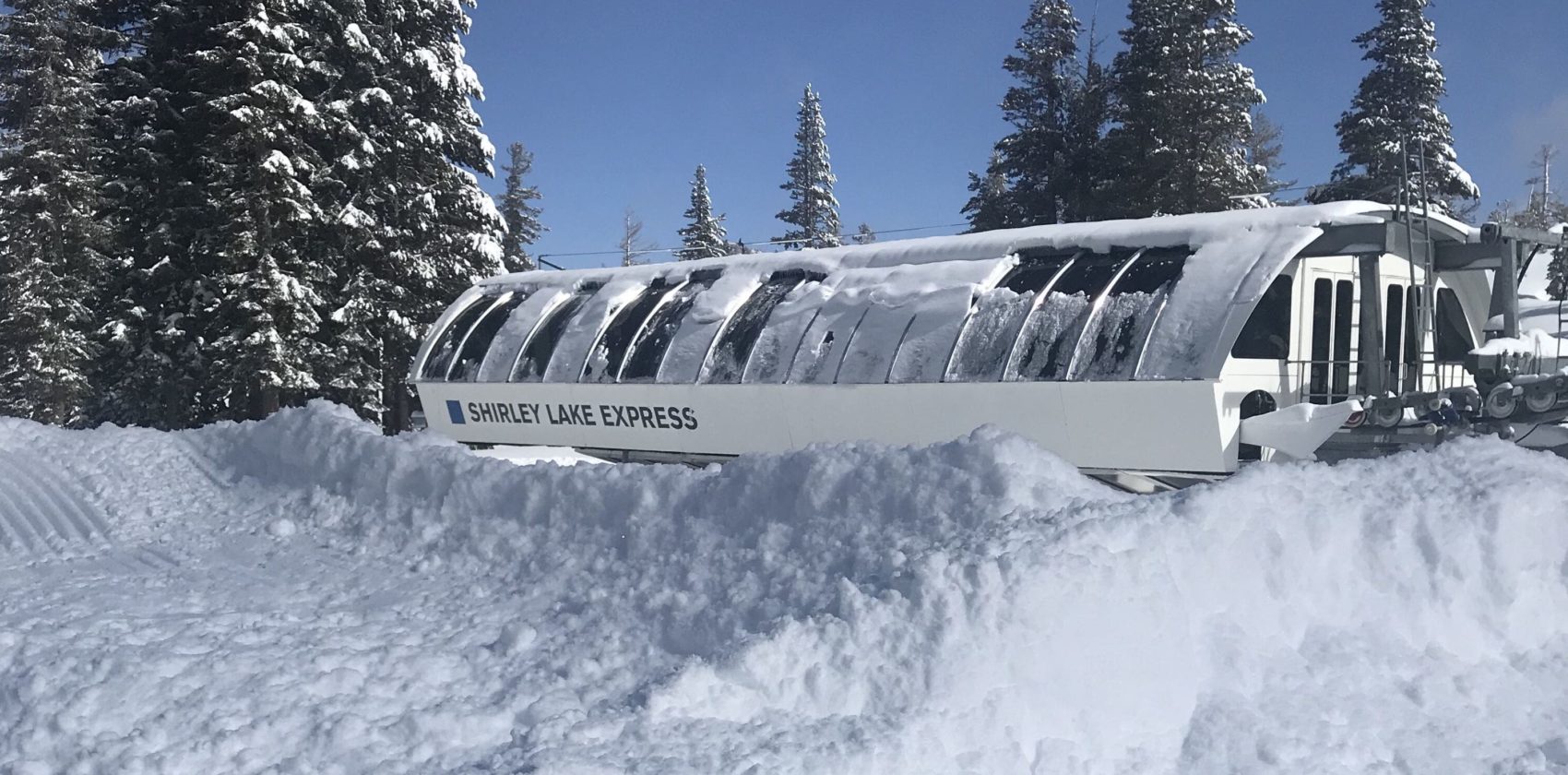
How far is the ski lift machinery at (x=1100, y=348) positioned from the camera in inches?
395

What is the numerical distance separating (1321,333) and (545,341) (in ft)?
31.0

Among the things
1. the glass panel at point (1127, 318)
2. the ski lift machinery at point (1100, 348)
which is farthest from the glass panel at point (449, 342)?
Result: the glass panel at point (1127, 318)

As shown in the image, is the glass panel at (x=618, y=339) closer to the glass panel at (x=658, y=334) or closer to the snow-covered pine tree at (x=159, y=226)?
the glass panel at (x=658, y=334)

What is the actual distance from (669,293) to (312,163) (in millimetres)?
11421

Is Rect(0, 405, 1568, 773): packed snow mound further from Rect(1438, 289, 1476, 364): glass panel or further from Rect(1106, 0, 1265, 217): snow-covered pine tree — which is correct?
Rect(1106, 0, 1265, 217): snow-covered pine tree

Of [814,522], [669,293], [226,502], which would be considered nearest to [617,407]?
[669,293]

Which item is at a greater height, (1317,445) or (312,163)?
(312,163)

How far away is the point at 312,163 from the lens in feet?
74.7

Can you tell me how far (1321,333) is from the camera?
11242mm

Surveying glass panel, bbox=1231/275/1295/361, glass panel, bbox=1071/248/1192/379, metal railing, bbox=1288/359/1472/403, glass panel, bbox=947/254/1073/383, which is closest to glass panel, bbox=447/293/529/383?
glass panel, bbox=947/254/1073/383

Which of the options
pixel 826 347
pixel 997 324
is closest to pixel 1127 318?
pixel 997 324

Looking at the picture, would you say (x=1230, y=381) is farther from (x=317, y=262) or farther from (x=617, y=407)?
(x=317, y=262)

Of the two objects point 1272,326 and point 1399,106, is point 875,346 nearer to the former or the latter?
point 1272,326

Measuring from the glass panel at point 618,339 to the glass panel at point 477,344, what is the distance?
235 cm
